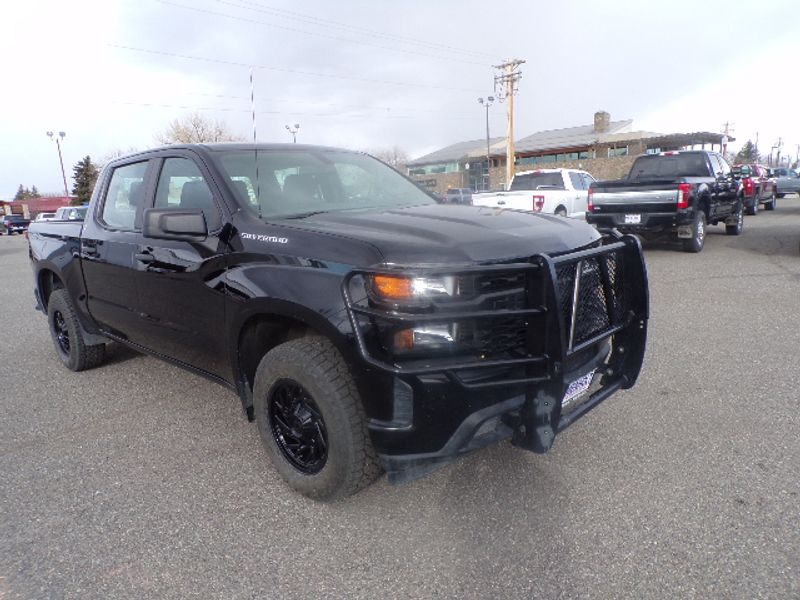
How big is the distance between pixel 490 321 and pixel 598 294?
2.88 feet

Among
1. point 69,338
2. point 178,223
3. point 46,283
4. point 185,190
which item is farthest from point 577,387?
point 46,283

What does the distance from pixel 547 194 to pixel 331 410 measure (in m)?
11.1

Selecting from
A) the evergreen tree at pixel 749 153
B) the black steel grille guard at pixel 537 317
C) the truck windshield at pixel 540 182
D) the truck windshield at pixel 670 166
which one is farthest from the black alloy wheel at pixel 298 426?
the evergreen tree at pixel 749 153

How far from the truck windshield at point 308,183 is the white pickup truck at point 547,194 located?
8.21 metres

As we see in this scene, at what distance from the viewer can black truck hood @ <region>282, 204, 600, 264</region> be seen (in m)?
2.34

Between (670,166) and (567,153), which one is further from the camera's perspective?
(567,153)

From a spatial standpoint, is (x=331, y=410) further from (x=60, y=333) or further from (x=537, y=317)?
(x=60, y=333)

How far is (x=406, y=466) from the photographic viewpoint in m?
2.36

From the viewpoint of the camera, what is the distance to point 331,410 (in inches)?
97.0

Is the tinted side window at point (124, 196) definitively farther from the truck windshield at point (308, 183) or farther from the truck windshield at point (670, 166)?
the truck windshield at point (670, 166)

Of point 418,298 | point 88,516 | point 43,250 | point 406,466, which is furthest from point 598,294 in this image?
point 43,250

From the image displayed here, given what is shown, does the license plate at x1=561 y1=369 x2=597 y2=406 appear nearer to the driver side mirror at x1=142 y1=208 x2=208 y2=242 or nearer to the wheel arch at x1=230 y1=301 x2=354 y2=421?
the wheel arch at x1=230 y1=301 x2=354 y2=421

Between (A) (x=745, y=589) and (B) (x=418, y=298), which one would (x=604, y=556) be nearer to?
(A) (x=745, y=589)

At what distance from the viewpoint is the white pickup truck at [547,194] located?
12.2 meters
